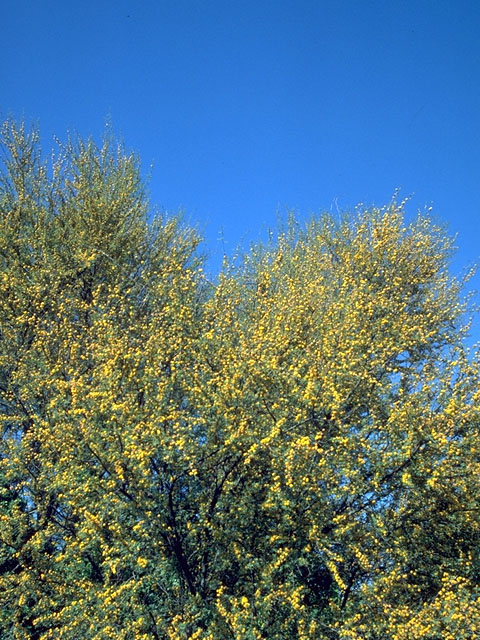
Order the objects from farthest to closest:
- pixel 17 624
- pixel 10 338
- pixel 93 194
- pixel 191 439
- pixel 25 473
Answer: pixel 93 194
pixel 10 338
pixel 25 473
pixel 17 624
pixel 191 439

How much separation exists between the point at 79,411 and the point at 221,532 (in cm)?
218

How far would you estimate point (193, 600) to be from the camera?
6.00m

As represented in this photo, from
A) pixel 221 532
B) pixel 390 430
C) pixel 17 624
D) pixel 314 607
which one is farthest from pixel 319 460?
pixel 17 624

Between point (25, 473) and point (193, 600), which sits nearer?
point (193, 600)

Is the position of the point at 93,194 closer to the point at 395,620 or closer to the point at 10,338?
the point at 10,338

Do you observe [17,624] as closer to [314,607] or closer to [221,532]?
[221,532]

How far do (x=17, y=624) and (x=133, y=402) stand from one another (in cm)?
320

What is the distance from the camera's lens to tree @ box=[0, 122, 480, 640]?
5.95 m

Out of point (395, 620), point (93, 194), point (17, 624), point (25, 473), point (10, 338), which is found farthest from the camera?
point (93, 194)

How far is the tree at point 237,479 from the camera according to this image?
5945 millimetres

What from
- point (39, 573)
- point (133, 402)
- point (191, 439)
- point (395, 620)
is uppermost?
point (133, 402)

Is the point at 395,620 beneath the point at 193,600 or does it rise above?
beneath

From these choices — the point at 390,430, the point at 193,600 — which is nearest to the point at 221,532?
the point at 193,600

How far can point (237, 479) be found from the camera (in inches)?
259
